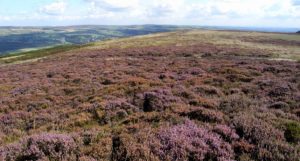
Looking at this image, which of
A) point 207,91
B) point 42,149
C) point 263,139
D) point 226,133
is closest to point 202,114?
point 226,133

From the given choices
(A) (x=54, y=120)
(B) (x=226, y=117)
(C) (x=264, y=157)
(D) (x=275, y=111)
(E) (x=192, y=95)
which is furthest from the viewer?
(E) (x=192, y=95)

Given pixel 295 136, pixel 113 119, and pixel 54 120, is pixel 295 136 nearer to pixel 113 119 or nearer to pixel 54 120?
pixel 113 119

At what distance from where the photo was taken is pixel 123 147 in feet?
11.7

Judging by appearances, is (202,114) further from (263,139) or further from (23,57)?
(23,57)

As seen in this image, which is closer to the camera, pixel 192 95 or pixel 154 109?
pixel 154 109

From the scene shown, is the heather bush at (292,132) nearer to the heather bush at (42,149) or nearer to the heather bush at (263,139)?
the heather bush at (263,139)

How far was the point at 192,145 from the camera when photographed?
358 cm

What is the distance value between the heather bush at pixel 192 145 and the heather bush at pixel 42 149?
234cm

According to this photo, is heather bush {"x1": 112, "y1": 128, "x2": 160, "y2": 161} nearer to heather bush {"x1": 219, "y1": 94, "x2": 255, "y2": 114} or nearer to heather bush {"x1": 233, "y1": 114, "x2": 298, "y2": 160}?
heather bush {"x1": 233, "y1": 114, "x2": 298, "y2": 160}

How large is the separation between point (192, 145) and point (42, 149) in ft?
13.1

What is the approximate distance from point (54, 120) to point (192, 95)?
6664 millimetres

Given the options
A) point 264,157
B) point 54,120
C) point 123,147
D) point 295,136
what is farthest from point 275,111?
point 54,120

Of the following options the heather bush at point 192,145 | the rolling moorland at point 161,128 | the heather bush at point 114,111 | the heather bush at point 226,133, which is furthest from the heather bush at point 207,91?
the heather bush at point 192,145

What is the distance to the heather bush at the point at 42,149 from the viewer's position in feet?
11.5
